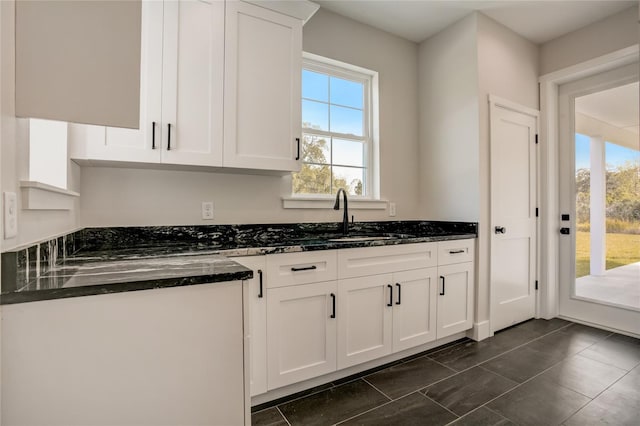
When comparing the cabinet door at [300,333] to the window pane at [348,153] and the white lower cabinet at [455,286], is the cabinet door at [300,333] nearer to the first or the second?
the white lower cabinet at [455,286]

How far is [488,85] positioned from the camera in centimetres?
278

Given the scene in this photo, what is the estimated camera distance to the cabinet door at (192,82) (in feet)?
5.79

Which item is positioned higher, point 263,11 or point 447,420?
point 263,11

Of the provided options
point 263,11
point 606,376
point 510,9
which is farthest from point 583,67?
point 263,11

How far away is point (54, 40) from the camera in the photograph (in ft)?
2.92

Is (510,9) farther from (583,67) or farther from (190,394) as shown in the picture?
(190,394)

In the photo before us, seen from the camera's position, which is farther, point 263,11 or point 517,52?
point 517,52

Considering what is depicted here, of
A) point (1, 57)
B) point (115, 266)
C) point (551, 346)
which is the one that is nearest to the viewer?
point (1, 57)

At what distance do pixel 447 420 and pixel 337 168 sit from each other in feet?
6.49

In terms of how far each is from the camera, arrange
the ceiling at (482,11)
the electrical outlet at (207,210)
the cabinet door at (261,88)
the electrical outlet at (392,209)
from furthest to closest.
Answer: the electrical outlet at (392,209), the ceiling at (482,11), the electrical outlet at (207,210), the cabinet door at (261,88)

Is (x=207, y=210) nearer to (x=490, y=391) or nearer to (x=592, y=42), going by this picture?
(x=490, y=391)

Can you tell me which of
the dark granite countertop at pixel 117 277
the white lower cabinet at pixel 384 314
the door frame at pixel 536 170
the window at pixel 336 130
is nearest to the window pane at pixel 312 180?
the window at pixel 336 130

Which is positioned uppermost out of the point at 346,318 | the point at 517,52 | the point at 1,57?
the point at 517,52

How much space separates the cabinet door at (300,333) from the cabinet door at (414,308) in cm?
52
